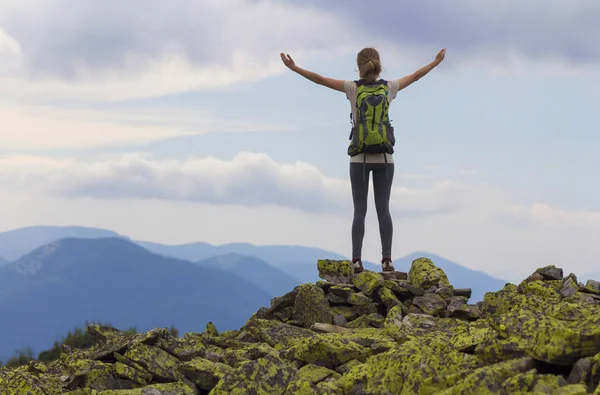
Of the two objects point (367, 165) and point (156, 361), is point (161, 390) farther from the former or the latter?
point (367, 165)

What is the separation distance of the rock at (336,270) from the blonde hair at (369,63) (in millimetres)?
4687

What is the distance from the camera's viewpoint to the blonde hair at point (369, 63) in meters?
17.8

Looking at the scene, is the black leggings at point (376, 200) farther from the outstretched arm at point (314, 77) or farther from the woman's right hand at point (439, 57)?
the woman's right hand at point (439, 57)

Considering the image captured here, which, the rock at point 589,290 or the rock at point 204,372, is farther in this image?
the rock at point 589,290

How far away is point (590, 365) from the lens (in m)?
10.1

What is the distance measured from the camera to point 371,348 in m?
13.7

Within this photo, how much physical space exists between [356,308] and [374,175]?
324 cm

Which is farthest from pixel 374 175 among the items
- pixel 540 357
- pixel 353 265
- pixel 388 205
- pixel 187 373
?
pixel 540 357

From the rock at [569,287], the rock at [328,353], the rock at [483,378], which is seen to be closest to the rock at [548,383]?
the rock at [483,378]

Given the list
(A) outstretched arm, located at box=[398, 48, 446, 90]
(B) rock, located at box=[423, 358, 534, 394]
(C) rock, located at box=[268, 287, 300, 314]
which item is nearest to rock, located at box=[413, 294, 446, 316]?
(C) rock, located at box=[268, 287, 300, 314]

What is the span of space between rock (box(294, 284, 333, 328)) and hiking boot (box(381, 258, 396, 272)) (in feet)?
8.06

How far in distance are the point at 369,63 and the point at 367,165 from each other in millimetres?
2410

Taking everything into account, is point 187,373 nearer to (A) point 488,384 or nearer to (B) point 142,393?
(B) point 142,393

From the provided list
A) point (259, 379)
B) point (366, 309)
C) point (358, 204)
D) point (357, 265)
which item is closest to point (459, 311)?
point (366, 309)
